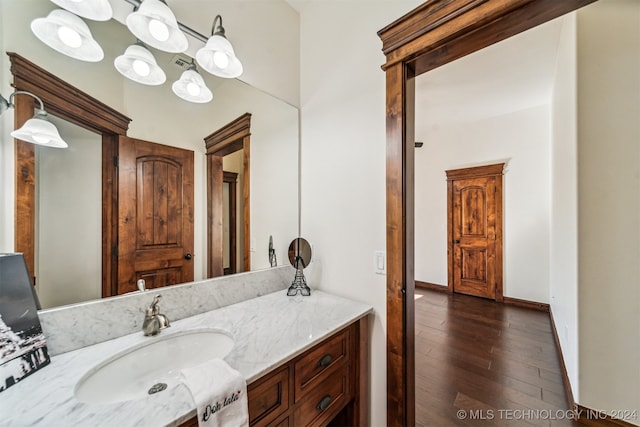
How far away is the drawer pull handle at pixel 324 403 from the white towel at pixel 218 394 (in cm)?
46

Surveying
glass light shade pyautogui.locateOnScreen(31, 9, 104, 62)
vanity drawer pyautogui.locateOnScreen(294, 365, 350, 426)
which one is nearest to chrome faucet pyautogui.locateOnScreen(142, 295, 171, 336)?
vanity drawer pyautogui.locateOnScreen(294, 365, 350, 426)

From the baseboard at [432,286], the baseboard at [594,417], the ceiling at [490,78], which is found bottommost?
the baseboard at [432,286]

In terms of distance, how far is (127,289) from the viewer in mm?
1078

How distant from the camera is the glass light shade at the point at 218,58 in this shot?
1242mm

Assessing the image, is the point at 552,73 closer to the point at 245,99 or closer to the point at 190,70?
the point at 245,99

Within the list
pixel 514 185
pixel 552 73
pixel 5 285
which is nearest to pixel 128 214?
pixel 5 285

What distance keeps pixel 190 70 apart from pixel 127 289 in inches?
42.8

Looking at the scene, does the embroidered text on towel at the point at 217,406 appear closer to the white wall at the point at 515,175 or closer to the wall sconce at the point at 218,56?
the wall sconce at the point at 218,56

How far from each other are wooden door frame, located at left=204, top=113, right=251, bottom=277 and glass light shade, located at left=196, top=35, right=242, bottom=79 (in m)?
0.28

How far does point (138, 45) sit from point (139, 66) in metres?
0.09

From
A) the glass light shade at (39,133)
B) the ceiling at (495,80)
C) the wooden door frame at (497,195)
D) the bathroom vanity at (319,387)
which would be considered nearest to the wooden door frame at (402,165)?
the bathroom vanity at (319,387)

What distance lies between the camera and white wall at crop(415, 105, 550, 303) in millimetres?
3635

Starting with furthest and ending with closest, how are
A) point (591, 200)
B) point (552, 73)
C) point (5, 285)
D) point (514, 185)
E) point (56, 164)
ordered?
point (514, 185) < point (552, 73) < point (591, 200) < point (56, 164) < point (5, 285)

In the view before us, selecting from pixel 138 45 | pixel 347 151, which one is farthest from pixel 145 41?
pixel 347 151
